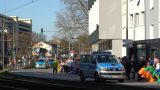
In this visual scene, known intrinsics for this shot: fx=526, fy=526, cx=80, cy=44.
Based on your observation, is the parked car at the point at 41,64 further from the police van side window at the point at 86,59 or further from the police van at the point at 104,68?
the police van at the point at 104,68

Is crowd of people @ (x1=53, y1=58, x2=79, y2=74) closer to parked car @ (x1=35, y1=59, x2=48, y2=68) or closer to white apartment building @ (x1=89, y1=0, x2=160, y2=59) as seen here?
white apartment building @ (x1=89, y1=0, x2=160, y2=59)

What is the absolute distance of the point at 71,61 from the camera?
193ft

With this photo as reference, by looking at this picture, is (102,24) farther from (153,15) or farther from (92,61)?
(92,61)

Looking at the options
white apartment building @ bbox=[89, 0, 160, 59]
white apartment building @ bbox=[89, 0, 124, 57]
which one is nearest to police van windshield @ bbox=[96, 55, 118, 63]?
white apartment building @ bbox=[89, 0, 160, 59]

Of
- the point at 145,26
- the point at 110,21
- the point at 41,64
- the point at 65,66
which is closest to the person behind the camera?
the point at 145,26

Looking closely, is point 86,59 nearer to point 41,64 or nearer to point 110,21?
point 110,21

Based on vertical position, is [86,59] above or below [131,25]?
below

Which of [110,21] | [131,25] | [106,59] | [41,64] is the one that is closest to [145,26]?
[131,25]

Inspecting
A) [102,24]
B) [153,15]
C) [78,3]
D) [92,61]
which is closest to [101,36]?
[102,24]

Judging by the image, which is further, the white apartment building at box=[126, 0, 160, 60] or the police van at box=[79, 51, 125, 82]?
the white apartment building at box=[126, 0, 160, 60]

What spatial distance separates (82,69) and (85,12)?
2268 inches

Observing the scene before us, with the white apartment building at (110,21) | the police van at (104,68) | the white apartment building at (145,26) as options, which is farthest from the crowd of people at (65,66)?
the police van at (104,68)

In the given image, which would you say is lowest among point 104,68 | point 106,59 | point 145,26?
point 104,68

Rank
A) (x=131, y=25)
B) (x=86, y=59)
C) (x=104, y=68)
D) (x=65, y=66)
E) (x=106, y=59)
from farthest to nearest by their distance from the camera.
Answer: (x=131, y=25)
(x=65, y=66)
(x=86, y=59)
(x=106, y=59)
(x=104, y=68)
